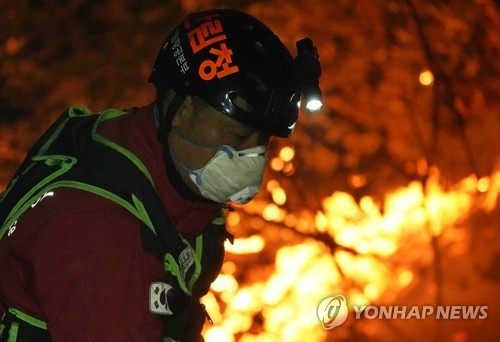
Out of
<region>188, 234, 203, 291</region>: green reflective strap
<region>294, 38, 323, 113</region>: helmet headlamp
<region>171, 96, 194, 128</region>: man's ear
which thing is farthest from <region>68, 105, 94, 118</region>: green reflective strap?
<region>294, 38, 323, 113</region>: helmet headlamp

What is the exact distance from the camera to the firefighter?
1595 millimetres

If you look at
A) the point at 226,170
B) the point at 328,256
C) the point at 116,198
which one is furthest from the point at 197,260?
the point at 328,256

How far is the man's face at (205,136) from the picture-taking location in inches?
82.5

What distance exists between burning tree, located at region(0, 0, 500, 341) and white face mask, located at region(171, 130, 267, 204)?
3.36 m

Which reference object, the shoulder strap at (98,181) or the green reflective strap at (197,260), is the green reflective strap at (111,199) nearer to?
the shoulder strap at (98,181)

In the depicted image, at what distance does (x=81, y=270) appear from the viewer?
62.2 inches

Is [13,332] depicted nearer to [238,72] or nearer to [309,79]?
[238,72]

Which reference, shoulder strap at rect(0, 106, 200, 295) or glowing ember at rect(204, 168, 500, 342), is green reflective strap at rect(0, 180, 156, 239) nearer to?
shoulder strap at rect(0, 106, 200, 295)

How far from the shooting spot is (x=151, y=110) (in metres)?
2.13

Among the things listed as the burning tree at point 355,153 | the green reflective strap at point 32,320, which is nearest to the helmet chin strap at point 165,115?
the green reflective strap at point 32,320

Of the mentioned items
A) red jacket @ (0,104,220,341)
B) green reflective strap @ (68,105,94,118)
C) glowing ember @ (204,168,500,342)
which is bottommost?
red jacket @ (0,104,220,341)

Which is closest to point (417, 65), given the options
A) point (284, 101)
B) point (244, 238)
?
point (244, 238)

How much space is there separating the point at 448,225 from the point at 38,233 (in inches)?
176

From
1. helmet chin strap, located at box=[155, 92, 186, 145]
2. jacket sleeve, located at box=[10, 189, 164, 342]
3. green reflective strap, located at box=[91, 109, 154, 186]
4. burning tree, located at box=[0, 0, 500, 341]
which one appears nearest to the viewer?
jacket sleeve, located at box=[10, 189, 164, 342]
